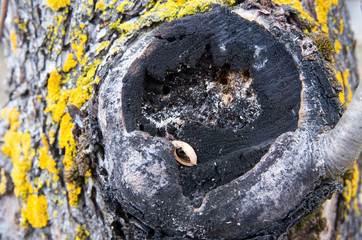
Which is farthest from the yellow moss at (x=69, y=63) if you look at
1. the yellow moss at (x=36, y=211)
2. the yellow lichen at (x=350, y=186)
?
the yellow lichen at (x=350, y=186)

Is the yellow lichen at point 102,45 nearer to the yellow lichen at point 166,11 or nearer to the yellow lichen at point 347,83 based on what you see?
the yellow lichen at point 166,11

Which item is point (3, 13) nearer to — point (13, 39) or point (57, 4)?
point (13, 39)

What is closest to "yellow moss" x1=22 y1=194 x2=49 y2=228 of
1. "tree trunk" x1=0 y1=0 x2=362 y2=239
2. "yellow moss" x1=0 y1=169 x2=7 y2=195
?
A: "tree trunk" x1=0 y1=0 x2=362 y2=239

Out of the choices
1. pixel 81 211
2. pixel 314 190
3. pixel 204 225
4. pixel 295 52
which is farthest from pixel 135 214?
pixel 295 52

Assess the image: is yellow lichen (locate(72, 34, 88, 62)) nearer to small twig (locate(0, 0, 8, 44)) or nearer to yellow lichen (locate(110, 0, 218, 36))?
yellow lichen (locate(110, 0, 218, 36))

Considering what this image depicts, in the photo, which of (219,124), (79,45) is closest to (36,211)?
(79,45)
